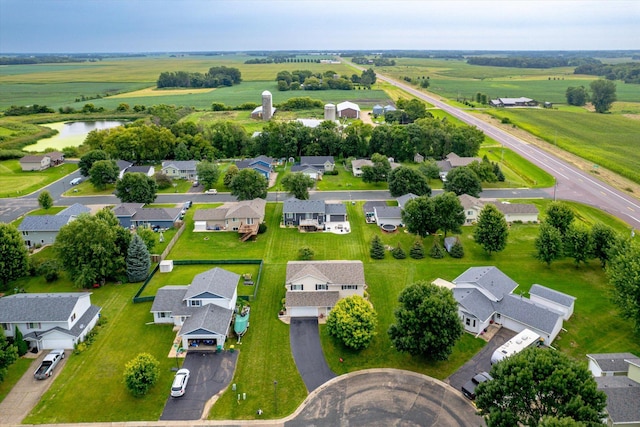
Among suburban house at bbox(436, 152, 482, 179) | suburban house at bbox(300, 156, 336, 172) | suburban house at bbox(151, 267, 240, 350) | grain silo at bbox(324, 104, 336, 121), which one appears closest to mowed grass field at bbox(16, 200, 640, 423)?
suburban house at bbox(151, 267, 240, 350)

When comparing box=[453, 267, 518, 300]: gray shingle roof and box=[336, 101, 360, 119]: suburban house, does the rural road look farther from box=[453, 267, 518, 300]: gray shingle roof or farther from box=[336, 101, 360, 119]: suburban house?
box=[336, 101, 360, 119]: suburban house

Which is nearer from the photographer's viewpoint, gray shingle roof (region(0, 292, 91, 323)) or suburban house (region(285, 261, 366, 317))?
gray shingle roof (region(0, 292, 91, 323))

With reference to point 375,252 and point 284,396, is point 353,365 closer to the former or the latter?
point 284,396

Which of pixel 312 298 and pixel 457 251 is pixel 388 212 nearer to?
pixel 457 251

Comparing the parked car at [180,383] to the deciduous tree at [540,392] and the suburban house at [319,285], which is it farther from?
the deciduous tree at [540,392]

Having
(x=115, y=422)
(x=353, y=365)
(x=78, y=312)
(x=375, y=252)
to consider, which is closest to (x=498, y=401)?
(x=353, y=365)

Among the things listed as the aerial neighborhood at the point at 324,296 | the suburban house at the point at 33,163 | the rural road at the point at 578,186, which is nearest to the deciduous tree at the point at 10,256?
the aerial neighborhood at the point at 324,296
